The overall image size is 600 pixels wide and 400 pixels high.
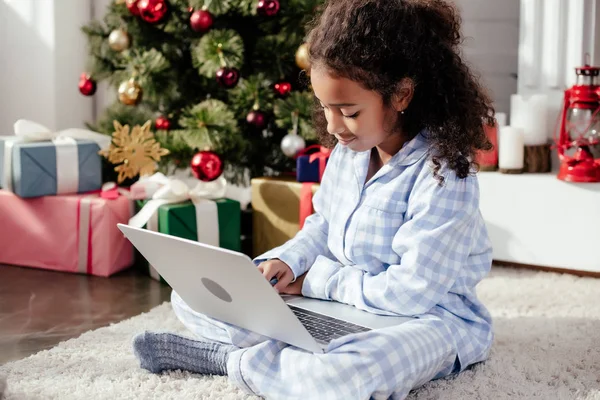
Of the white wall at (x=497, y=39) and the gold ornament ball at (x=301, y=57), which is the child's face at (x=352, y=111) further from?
the white wall at (x=497, y=39)

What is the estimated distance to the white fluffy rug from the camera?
136 centimetres

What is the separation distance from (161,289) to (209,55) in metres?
0.64

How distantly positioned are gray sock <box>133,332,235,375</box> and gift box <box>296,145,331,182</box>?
0.86m

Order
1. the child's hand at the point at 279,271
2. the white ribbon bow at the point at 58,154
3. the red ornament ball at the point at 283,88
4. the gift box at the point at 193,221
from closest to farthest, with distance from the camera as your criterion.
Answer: the child's hand at the point at 279,271 < the gift box at the point at 193,221 < the white ribbon bow at the point at 58,154 < the red ornament ball at the point at 283,88

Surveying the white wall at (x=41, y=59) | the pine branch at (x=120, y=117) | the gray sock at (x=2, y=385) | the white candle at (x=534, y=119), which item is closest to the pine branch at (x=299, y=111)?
the pine branch at (x=120, y=117)

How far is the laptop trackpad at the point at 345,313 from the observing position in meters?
1.37

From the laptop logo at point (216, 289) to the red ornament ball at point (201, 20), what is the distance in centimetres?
107

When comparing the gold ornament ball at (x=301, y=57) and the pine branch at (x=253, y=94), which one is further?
the pine branch at (x=253, y=94)

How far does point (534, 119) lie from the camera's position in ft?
7.32

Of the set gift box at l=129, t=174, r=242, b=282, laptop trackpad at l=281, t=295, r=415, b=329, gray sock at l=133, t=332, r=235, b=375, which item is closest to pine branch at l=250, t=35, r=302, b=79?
gift box at l=129, t=174, r=242, b=282

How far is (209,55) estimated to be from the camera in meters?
2.25

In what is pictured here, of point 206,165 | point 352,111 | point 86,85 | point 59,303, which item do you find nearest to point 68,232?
point 59,303

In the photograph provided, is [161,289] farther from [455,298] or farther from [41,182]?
[455,298]

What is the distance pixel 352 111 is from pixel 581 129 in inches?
39.8
